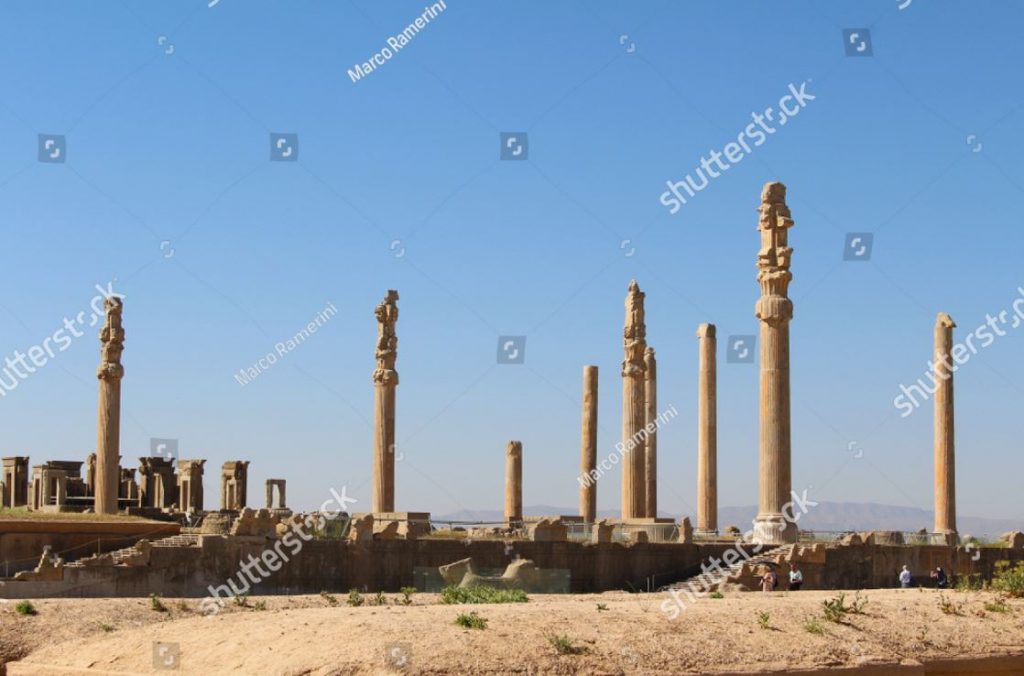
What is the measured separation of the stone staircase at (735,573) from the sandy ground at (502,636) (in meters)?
8.38

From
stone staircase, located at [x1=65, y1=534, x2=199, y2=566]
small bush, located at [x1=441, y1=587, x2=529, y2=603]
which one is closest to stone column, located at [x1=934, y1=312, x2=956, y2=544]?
stone staircase, located at [x1=65, y1=534, x2=199, y2=566]

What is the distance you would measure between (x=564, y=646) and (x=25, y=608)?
9.98m

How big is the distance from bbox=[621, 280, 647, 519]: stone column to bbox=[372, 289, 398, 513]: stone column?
7.60 meters

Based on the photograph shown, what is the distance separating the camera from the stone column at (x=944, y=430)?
1993 inches

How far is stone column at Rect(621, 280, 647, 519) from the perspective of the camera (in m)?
48.7

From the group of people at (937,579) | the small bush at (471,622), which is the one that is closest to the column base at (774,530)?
the group of people at (937,579)

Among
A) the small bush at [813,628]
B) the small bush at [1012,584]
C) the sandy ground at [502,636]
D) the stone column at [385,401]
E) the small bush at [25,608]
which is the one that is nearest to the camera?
the sandy ground at [502,636]

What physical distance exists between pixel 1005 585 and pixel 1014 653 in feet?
13.0

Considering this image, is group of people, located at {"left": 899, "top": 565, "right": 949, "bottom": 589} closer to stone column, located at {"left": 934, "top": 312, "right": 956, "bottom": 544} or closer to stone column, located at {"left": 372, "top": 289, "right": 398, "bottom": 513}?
stone column, located at {"left": 934, "top": 312, "right": 956, "bottom": 544}

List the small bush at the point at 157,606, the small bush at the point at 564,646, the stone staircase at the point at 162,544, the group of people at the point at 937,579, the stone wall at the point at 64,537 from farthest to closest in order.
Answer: the stone wall at the point at 64,537, the group of people at the point at 937,579, the stone staircase at the point at 162,544, the small bush at the point at 157,606, the small bush at the point at 564,646

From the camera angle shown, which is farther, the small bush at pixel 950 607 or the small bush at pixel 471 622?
the small bush at pixel 950 607

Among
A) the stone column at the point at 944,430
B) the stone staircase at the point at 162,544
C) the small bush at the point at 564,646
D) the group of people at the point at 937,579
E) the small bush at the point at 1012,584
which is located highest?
the stone column at the point at 944,430

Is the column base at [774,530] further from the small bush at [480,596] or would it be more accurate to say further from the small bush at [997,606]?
the small bush at [480,596]

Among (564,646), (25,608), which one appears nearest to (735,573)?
(564,646)
